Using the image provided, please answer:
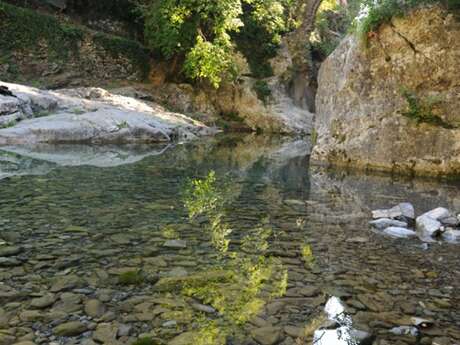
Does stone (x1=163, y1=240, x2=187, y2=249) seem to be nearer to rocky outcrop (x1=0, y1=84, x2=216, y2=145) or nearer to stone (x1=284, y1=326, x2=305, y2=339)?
stone (x1=284, y1=326, x2=305, y2=339)

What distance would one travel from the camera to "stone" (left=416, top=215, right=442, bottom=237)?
536 cm

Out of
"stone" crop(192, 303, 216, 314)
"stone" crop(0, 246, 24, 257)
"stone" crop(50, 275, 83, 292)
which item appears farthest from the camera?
"stone" crop(0, 246, 24, 257)

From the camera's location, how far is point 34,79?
69.6 ft

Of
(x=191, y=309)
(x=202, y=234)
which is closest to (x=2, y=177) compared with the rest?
(x=202, y=234)

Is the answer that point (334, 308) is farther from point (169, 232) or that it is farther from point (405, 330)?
point (169, 232)

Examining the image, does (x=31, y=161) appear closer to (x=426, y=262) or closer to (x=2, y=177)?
(x=2, y=177)

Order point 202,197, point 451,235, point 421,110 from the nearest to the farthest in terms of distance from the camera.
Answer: point 451,235 → point 202,197 → point 421,110

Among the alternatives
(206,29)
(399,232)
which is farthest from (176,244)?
(206,29)

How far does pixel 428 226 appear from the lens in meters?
5.45

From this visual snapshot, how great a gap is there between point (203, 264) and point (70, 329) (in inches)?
59.0

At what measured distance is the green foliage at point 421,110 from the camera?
9984 millimetres

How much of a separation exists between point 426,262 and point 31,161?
814cm

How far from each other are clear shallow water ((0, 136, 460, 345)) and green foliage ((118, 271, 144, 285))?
0.04 feet

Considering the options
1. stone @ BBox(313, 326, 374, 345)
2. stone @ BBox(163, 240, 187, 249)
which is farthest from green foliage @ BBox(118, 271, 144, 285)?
stone @ BBox(313, 326, 374, 345)
